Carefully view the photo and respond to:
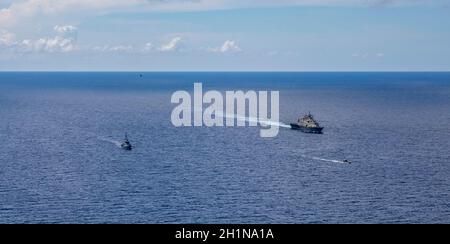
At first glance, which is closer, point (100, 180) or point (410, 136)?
point (100, 180)

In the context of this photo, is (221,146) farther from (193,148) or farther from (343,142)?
(343,142)

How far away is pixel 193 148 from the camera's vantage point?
164875mm

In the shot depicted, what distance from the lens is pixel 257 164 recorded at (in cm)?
14112

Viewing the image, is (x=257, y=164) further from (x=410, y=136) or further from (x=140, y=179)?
(x=410, y=136)

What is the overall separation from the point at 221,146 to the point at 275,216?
74806mm
